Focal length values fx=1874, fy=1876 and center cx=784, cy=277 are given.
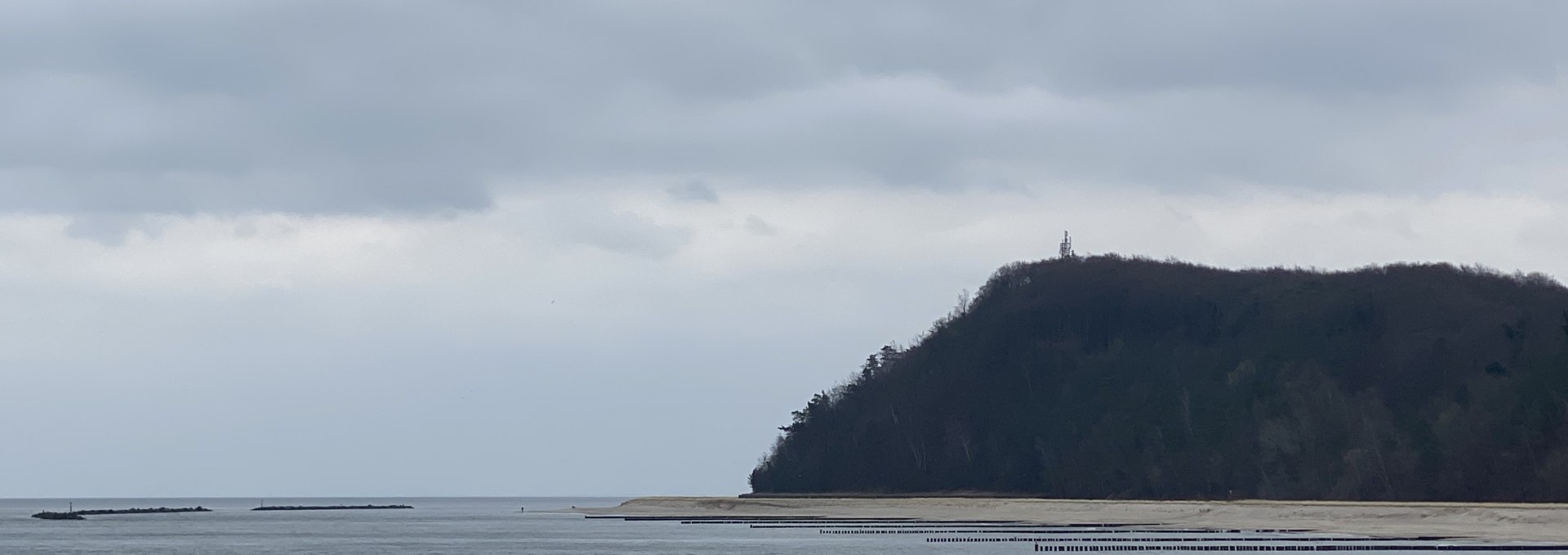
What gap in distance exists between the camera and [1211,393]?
154625 millimetres

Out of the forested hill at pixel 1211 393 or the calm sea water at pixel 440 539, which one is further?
the forested hill at pixel 1211 393

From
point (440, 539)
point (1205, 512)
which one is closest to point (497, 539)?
point (440, 539)

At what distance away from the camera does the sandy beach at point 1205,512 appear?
84.9m

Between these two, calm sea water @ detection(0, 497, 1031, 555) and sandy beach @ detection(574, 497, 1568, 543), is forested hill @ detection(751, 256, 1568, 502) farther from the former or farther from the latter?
calm sea water @ detection(0, 497, 1031, 555)

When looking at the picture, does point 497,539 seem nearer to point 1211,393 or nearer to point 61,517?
point 1211,393

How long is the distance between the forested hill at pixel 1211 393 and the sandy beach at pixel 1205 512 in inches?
499

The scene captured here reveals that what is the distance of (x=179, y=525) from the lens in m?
149

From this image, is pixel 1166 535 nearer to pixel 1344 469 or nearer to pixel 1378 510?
pixel 1378 510

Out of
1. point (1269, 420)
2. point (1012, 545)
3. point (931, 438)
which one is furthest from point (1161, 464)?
point (1012, 545)

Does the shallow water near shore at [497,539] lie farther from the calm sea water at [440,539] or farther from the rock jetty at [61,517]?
the rock jetty at [61,517]

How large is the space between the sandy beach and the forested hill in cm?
1267

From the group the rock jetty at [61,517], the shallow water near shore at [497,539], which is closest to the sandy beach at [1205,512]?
the shallow water near shore at [497,539]

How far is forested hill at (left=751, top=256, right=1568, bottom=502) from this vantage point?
419 feet

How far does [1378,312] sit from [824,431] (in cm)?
5112
